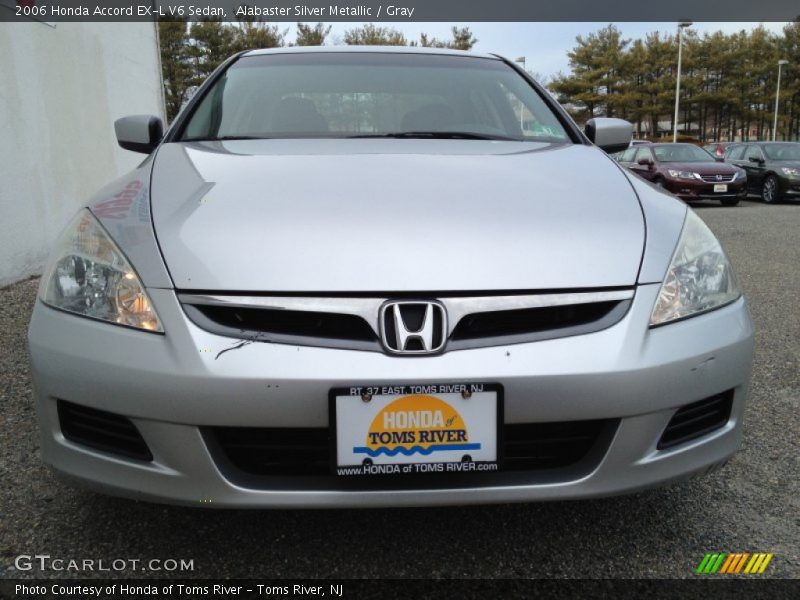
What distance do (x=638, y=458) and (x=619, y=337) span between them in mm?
244

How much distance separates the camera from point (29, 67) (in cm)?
487

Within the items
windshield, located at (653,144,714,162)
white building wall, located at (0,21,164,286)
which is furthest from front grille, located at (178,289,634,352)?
windshield, located at (653,144,714,162)

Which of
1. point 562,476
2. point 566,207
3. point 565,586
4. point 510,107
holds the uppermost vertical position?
point 510,107

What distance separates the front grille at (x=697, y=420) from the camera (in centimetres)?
138

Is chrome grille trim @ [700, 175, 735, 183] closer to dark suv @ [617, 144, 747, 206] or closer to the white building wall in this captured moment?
dark suv @ [617, 144, 747, 206]

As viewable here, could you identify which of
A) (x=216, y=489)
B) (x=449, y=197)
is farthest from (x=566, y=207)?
(x=216, y=489)

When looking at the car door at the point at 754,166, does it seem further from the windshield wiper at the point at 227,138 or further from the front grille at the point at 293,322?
the front grille at the point at 293,322

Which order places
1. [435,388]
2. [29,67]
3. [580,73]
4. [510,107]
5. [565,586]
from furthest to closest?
[580,73]
[29,67]
[510,107]
[565,586]
[435,388]

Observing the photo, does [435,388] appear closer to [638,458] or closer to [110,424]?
[638,458]

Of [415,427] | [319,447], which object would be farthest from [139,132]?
[415,427]

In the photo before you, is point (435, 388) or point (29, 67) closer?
point (435, 388)

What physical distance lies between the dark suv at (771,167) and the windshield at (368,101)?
465 inches
